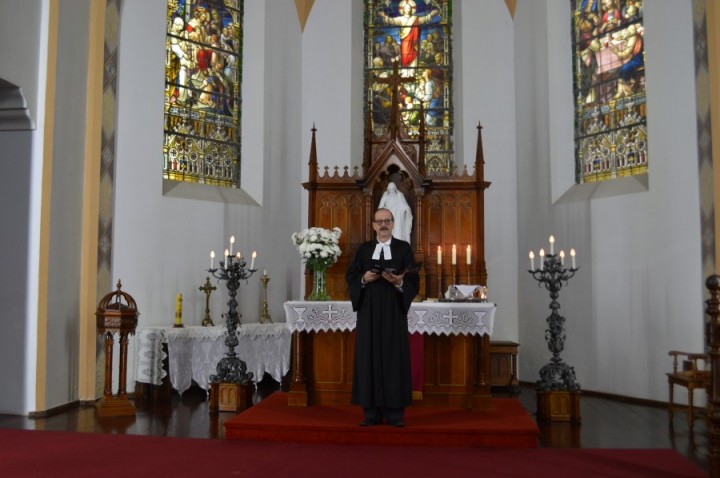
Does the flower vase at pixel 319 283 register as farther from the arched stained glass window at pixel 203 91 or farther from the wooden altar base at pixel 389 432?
the arched stained glass window at pixel 203 91

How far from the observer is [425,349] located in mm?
8406

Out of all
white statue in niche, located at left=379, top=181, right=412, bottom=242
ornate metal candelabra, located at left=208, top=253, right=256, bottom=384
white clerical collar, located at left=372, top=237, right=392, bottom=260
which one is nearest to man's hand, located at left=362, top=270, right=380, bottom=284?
white clerical collar, located at left=372, top=237, right=392, bottom=260

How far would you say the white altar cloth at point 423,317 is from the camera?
787cm

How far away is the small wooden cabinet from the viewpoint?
10.8 meters

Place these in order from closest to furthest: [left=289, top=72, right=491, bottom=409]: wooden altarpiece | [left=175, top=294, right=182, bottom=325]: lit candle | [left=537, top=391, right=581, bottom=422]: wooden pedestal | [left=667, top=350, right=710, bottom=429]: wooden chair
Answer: [left=667, top=350, right=710, bottom=429]: wooden chair < [left=537, top=391, right=581, bottom=422]: wooden pedestal < [left=289, top=72, right=491, bottom=409]: wooden altarpiece < [left=175, top=294, right=182, bottom=325]: lit candle

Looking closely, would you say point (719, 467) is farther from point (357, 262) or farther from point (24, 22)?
point (24, 22)

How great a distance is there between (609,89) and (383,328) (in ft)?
21.1

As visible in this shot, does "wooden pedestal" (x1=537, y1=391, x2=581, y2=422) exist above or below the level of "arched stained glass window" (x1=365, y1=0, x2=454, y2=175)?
below

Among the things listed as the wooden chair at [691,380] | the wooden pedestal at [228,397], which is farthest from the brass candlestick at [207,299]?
the wooden chair at [691,380]

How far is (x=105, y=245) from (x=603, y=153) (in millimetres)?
7516

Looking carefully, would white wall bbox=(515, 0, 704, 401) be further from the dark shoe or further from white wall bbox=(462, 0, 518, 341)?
the dark shoe

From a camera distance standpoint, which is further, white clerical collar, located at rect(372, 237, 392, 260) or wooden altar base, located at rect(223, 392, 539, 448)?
white clerical collar, located at rect(372, 237, 392, 260)

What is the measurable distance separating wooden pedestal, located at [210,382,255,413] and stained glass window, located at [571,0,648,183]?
6.38 metres

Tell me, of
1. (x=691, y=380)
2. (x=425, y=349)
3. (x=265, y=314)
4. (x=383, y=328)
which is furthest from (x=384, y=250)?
(x=265, y=314)
